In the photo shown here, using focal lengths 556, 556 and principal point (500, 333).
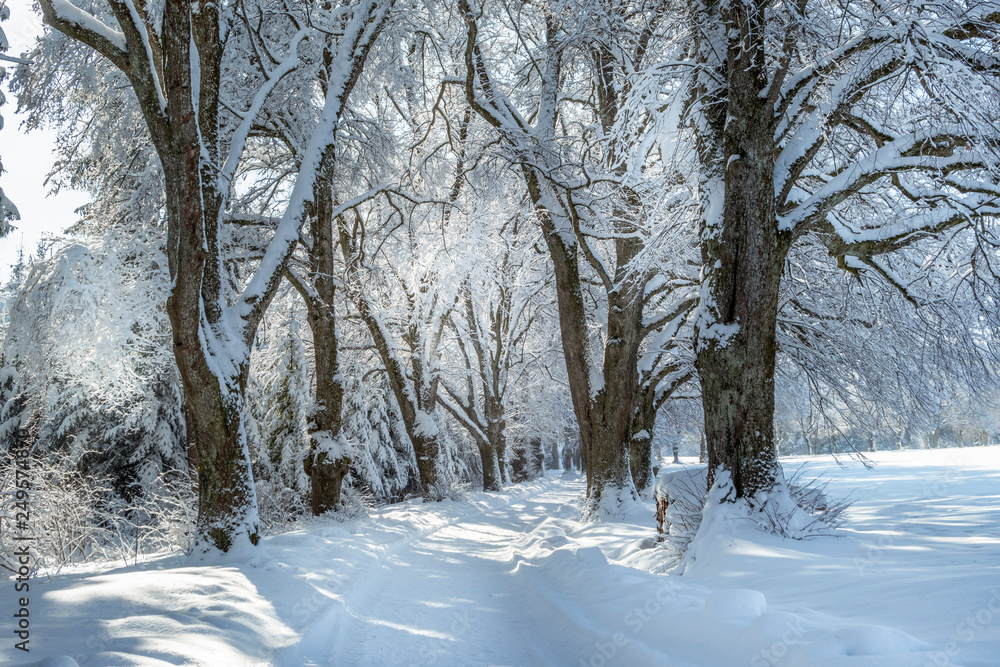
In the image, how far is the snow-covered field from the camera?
8.98 ft

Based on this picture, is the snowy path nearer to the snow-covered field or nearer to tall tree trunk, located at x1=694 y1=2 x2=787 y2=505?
the snow-covered field

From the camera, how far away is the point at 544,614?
186 inches

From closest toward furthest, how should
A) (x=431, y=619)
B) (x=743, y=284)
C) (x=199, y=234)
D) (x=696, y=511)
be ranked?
(x=431, y=619)
(x=743, y=284)
(x=199, y=234)
(x=696, y=511)

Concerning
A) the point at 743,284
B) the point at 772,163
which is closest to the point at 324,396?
the point at 743,284

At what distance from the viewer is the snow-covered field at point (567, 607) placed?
108 inches

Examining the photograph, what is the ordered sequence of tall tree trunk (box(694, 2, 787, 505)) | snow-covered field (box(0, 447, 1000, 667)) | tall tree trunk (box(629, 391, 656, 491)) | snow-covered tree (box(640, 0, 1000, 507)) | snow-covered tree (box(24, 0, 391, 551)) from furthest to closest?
tall tree trunk (box(629, 391, 656, 491)) < snow-covered tree (box(24, 0, 391, 551)) < tall tree trunk (box(694, 2, 787, 505)) < snow-covered tree (box(640, 0, 1000, 507)) < snow-covered field (box(0, 447, 1000, 667))

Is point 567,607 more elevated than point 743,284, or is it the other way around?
point 743,284

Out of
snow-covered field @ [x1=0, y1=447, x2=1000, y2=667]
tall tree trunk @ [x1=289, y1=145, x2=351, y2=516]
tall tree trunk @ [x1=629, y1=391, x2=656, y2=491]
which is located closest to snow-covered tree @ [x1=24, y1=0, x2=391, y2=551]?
snow-covered field @ [x1=0, y1=447, x2=1000, y2=667]

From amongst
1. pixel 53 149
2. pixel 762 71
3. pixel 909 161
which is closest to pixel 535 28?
pixel 762 71

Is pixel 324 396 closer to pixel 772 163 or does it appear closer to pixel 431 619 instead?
pixel 431 619

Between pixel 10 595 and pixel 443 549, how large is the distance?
5958 mm

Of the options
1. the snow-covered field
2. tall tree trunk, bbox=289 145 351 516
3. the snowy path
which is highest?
tall tree trunk, bbox=289 145 351 516

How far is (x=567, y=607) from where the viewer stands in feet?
14.9

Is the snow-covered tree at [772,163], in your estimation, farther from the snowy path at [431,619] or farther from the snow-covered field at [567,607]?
the snowy path at [431,619]
